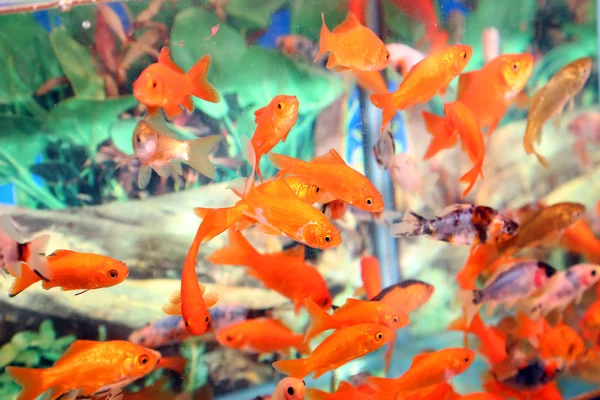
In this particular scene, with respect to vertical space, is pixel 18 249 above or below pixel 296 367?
above

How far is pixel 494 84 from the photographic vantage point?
2203 mm

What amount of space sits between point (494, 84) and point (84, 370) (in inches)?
81.2

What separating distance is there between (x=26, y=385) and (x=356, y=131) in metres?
1.78

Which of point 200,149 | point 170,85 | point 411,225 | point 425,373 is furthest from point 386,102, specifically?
point 425,373

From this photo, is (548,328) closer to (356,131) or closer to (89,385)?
(356,131)

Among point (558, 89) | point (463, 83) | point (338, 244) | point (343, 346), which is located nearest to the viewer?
point (338, 244)

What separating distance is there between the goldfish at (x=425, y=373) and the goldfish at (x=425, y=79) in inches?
40.8

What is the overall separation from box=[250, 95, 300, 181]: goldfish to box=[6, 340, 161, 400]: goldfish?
2.96ft

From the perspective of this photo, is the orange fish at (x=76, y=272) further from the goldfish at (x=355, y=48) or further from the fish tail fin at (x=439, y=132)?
the fish tail fin at (x=439, y=132)

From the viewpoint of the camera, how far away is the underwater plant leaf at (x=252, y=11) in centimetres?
244

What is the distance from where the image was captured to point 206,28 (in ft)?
7.98

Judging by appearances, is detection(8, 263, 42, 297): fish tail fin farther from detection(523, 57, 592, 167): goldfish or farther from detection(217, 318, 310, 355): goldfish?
detection(523, 57, 592, 167): goldfish

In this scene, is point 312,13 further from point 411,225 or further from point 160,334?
point 160,334

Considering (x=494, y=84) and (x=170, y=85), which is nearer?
(x=170, y=85)
